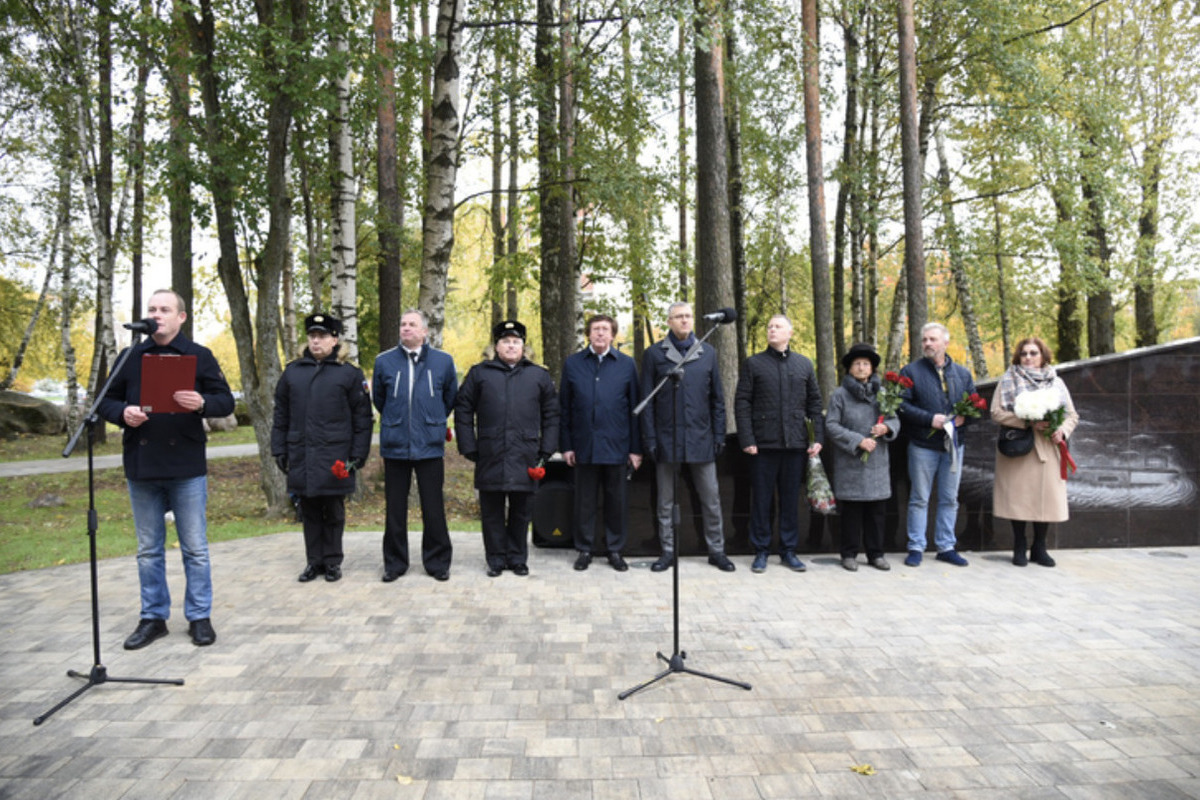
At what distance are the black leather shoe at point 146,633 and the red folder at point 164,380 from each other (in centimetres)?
140

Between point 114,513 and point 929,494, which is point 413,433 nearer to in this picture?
point 929,494

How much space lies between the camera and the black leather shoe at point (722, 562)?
6.31 m

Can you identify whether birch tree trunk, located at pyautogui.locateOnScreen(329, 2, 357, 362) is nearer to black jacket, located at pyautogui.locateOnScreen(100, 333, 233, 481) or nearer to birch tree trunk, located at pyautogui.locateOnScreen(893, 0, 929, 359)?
black jacket, located at pyautogui.locateOnScreen(100, 333, 233, 481)

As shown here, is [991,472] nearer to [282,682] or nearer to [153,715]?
[282,682]

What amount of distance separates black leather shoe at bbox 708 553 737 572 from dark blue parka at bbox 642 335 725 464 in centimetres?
87

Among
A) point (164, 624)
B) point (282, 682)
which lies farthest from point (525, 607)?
point (164, 624)

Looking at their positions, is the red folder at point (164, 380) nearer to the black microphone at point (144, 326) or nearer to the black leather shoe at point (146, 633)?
the black microphone at point (144, 326)

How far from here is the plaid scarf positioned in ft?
21.1

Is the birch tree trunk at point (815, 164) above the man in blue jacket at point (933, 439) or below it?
above

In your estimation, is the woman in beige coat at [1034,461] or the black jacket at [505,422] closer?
the black jacket at [505,422]

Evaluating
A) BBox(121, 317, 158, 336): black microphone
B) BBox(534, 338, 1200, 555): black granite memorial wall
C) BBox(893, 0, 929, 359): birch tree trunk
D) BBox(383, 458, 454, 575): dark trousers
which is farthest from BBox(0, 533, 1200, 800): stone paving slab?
BBox(893, 0, 929, 359): birch tree trunk

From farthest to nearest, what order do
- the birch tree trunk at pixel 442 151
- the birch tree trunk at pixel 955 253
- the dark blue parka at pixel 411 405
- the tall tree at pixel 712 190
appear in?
the birch tree trunk at pixel 955 253
the tall tree at pixel 712 190
the birch tree trunk at pixel 442 151
the dark blue parka at pixel 411 405

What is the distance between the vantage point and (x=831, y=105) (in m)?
16.8

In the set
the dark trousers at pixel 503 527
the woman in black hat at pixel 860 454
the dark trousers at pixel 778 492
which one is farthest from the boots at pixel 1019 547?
the dark trousers at pixel 503 527
